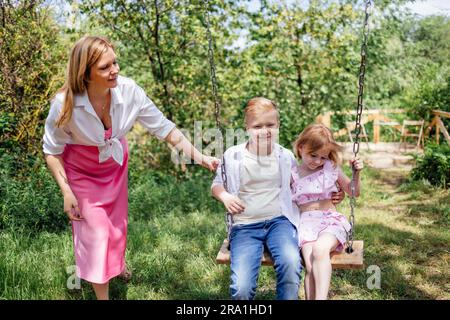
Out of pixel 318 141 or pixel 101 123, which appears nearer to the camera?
pixel 101 123

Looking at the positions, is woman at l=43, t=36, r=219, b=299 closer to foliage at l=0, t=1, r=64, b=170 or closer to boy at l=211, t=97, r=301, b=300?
boy at l=211, t=97, r=301, b=300

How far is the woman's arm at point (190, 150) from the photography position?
2898 millimetres

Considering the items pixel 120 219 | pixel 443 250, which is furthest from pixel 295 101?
pixel 120 219

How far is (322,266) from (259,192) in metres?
0.54

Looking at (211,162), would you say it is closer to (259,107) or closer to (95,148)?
(259,107)

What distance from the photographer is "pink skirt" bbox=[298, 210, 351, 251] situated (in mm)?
2803

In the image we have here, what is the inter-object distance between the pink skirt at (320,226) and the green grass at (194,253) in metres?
0.61

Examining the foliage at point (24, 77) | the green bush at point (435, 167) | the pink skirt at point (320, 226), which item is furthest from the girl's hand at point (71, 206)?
the green bush at point (435, 167)

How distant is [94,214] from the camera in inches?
109

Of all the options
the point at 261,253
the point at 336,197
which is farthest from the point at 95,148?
the point at 336,197

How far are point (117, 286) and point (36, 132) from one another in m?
2.59

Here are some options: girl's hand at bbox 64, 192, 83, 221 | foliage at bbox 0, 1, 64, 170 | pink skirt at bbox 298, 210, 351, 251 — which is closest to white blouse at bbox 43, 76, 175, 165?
girl's hand at bbox 64, 192, 83, 221

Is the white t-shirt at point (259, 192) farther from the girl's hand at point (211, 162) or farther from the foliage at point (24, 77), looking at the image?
the foliage at point (24, 77)

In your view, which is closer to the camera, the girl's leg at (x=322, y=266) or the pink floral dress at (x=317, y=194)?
the girl's leg at (x=322, y=266)
